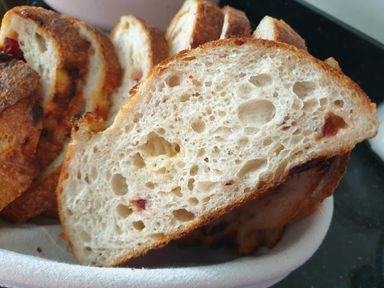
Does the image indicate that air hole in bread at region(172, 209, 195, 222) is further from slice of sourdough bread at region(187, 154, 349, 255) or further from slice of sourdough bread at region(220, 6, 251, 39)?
slice of sourdough bread at region(220, 6, 251, 39)

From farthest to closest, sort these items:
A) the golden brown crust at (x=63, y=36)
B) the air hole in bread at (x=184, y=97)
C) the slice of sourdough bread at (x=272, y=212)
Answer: the golden brown crust at (x=63, y=36) < the slice of sourdough bread at (x=272, y=212) < the air hole in bread at (x=184, y=97)

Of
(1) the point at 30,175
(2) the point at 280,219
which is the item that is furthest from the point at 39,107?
(2) the point at 280,219

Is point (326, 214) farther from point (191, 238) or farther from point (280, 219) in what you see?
→ point (191, 238)

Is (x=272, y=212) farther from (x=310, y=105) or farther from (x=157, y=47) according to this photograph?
(x=157, y=47)

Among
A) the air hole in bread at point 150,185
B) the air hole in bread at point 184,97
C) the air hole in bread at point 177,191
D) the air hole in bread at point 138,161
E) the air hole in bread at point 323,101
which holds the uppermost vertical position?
the air hole in bread at point 323,101

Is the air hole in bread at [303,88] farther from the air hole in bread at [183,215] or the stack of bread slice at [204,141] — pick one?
the air hole in bread at [183,215]

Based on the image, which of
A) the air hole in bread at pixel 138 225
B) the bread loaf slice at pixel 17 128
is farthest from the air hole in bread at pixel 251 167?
the bread loaf slice at pixel 17 128

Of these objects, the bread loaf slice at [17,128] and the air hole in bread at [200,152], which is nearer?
the air hole in bread at [200,152]
